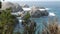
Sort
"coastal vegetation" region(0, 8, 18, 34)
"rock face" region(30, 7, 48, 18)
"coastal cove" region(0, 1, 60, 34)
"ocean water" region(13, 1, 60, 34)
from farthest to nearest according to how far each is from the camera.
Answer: "rock face" region(30, 7, 48, 18) → "ocean water" region(13, 1, 60, 34) → "coastal cove" region(0, 1, 60, 34) → "coastal vegetation" region(0, 8, 18, 34)

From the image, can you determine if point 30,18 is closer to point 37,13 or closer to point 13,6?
point 37,13

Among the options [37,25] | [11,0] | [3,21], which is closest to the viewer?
[3,21]

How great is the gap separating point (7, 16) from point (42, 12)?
1689 mm

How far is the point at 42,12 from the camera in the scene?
21.6 ft

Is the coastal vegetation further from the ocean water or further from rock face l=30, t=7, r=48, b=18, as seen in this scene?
rock face l=30, t=7, r=48, b=18

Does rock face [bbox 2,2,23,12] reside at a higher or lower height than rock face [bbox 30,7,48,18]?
higher

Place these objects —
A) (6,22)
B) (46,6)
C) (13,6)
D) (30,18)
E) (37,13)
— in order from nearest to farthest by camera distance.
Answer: (6,22)
(30,18)
(37,13)
(13,6)
(46,6)

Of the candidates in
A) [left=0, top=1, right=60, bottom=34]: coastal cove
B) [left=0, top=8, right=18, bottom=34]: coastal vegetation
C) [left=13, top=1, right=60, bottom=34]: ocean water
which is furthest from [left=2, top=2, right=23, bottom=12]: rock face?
[left=0, top=8, right=18, bottom=34]: coastal vegetation

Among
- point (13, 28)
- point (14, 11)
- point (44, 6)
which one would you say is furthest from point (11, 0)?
point (13, 28)

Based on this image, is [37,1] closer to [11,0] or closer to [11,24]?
[11,0]

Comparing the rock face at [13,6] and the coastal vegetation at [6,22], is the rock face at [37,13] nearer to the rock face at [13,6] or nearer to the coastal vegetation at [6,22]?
the rock face at [13,6]

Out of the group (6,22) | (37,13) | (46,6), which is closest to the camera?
(6,22)

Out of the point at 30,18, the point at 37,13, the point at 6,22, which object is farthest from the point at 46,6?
the point at 6,22

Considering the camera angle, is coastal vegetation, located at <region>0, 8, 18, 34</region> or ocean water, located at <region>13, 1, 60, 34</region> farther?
ocean water, located at <region>13, 1, 60, 34</region>
